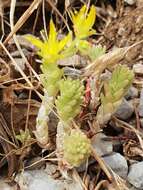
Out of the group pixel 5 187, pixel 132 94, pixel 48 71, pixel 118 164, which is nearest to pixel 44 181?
pixel 5 187

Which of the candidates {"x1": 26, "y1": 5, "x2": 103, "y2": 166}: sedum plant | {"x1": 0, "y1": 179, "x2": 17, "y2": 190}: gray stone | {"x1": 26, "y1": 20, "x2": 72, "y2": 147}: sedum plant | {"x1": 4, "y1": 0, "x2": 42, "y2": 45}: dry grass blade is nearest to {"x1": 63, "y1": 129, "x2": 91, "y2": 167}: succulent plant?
{"x1": 26, "y1": 5, "x2": 103, "y2": 166}: sedum plant

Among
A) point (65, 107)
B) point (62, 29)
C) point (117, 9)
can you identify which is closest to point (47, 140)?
point (65, 107)

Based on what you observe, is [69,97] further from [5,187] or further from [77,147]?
[5,187]

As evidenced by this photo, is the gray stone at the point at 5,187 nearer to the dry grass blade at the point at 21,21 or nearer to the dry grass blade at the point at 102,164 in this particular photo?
the dry grass blade at the point at 102,164

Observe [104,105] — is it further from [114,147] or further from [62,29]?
[62,29]

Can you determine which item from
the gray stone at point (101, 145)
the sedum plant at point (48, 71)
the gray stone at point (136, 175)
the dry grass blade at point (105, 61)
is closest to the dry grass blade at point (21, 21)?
the sedum plant at point (48, 71)

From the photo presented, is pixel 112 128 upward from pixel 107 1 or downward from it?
downward

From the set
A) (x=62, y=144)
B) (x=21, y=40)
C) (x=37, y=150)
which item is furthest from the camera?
(x=21, y=40)

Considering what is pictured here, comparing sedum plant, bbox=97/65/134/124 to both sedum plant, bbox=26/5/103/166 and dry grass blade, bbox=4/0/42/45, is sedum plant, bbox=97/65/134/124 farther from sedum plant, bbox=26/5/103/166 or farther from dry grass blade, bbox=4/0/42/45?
dry grass blade, bbox=4/0/42/45
